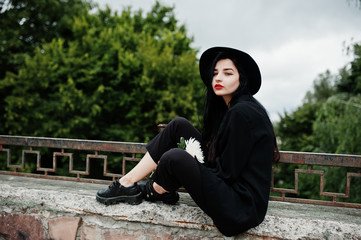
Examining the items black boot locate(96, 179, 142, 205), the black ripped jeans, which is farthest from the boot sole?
the black ripped jeans

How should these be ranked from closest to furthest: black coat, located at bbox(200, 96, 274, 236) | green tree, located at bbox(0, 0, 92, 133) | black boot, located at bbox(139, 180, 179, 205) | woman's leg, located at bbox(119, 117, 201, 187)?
black coat, located at bbox(200, 96, 274, 236), black boot, located at bbox(139, 180, 179, 205), woman's leg, located at bbox(119, 117, 201, 187), green tree, located at bbox(0, 0, 92, 133)

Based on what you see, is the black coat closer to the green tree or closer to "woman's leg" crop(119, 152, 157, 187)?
"woman's leg" crop(119, 152, 157, 187)

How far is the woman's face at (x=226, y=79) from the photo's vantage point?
1855 millimetres

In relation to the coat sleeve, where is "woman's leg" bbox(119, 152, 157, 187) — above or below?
below

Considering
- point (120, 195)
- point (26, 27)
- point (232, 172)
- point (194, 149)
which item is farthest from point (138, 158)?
point (26, 27)

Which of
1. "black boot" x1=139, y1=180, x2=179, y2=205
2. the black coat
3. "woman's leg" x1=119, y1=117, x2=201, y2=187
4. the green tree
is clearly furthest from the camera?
the green tree

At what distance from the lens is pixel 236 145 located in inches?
59.5

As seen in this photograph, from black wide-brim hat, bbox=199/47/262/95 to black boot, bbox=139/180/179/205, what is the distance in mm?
850

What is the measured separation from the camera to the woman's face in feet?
6.09

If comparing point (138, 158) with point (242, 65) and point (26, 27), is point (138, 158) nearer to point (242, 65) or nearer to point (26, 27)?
point (242, 65)

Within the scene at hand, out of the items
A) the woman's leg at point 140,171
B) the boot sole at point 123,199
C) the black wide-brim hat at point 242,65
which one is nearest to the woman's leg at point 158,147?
the woman's leg at point 140,171

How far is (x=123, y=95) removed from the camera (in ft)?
23.4

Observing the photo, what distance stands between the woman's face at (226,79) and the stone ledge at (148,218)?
81cm

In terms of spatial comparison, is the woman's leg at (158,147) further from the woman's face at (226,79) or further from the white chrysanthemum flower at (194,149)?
the woman's face at (226,79)
